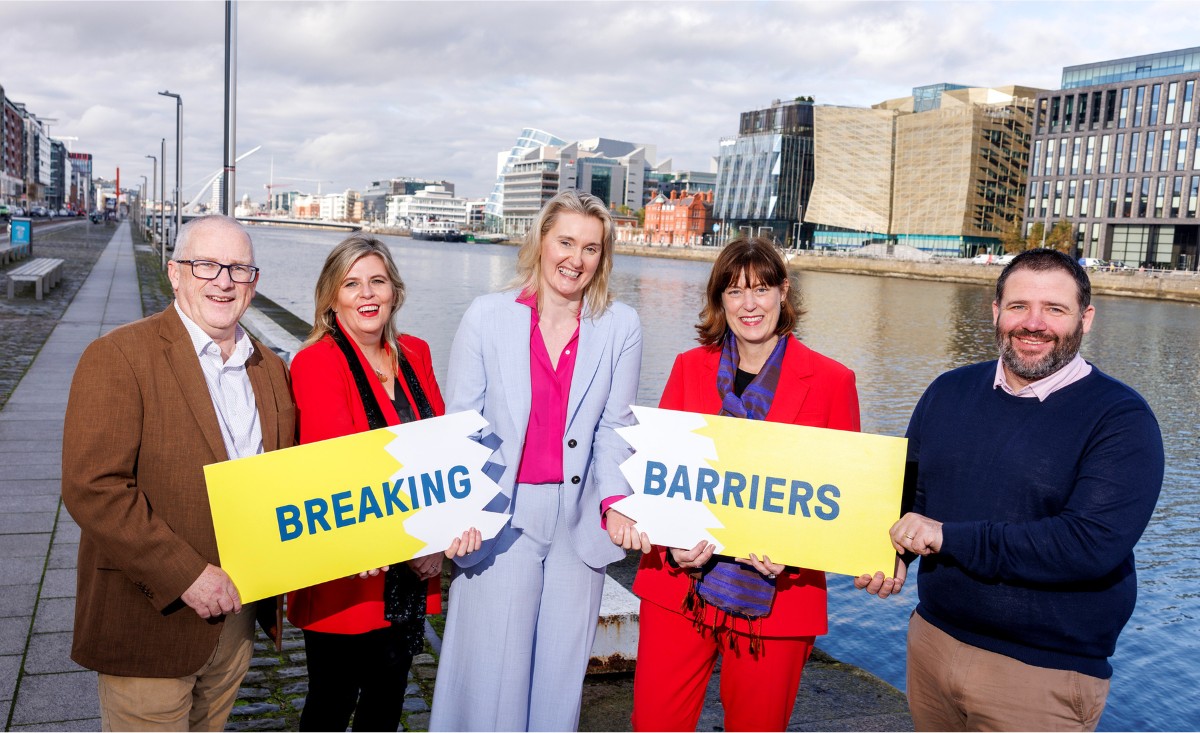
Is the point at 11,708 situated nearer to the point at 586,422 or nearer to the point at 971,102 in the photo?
the point at 586,422

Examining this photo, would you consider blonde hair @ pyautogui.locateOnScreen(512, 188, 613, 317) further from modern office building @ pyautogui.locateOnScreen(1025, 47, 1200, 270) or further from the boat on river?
the boat on river

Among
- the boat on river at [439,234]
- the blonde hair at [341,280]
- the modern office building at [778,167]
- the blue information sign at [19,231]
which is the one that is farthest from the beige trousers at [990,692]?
the boat on river at [439,234]

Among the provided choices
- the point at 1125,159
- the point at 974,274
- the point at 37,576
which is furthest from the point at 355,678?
the point at 1125,159

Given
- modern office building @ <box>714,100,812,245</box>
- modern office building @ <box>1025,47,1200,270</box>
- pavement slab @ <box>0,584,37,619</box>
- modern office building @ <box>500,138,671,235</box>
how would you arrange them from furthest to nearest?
1. modern office building @ <box>500,138,671,235</box>
2. modern office building @ <box>714,100,812,245</box>
3. modern office building @ <box>1025,47,1200,270</box>
4. pavement slab @ <box>0,584,37,619</box>

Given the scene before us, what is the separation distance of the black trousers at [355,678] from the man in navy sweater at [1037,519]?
1694 mm

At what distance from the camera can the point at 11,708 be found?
3498 mm

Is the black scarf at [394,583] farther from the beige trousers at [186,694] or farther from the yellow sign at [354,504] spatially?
the beige trousers at [186,694]

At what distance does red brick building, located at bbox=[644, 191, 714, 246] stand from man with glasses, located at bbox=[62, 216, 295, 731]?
132026 mm

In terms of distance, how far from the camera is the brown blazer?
2.31 metres

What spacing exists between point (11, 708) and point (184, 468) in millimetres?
1849

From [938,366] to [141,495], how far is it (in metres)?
22.9

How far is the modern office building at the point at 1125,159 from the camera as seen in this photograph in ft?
235

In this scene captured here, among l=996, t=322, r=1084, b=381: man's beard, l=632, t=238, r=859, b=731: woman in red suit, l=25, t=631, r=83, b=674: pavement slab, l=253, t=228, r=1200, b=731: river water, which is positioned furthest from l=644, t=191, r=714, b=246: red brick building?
l=996, t=322, r=1084, b=381: man's beard

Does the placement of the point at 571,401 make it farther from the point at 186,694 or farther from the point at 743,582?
the point at 186,694
